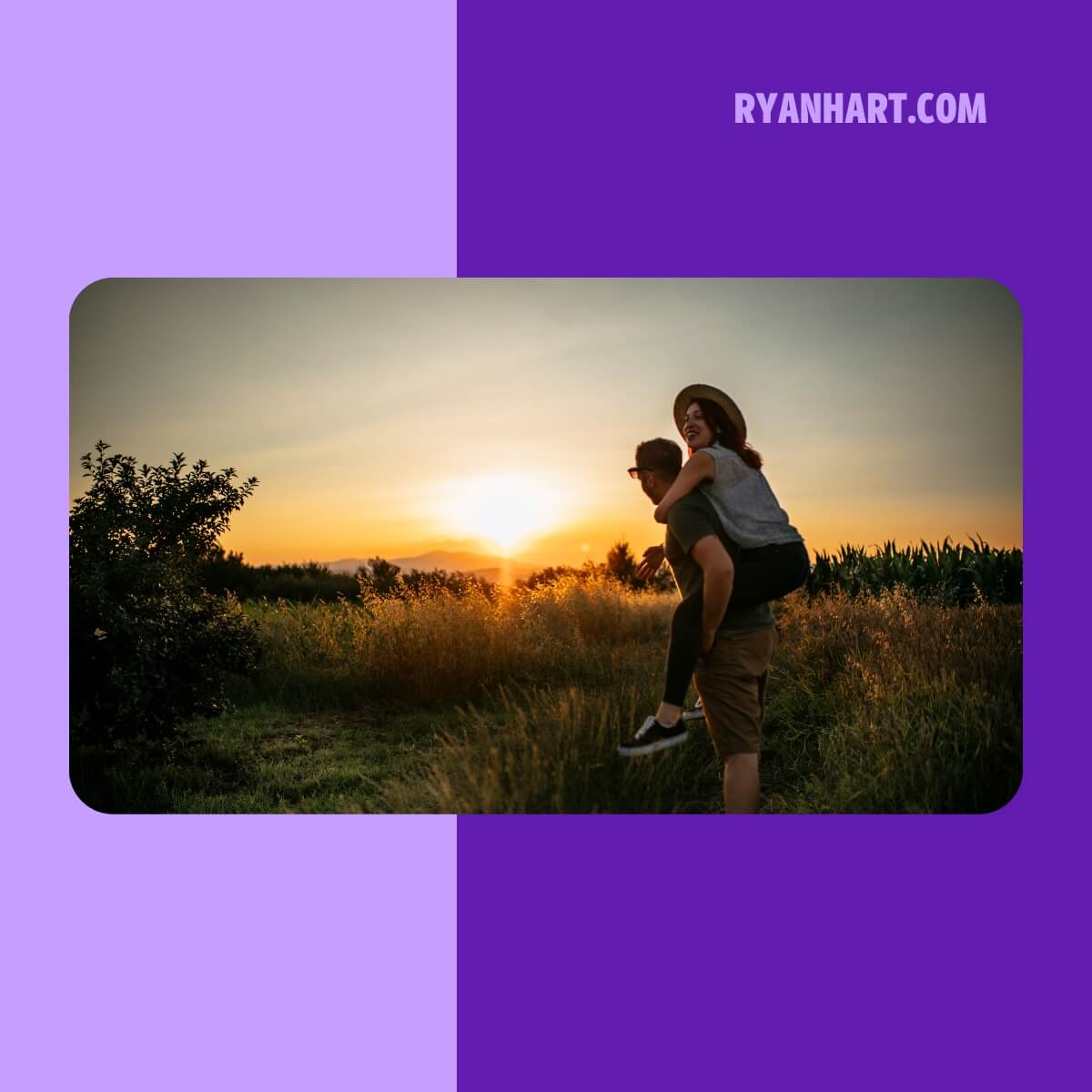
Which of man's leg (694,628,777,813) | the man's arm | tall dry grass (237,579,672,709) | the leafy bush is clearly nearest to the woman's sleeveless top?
the man's arm

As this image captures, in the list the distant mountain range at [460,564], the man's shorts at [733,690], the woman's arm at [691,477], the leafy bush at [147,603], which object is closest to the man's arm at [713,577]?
the man's shorts at [733,690]

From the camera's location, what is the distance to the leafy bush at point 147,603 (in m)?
4.17

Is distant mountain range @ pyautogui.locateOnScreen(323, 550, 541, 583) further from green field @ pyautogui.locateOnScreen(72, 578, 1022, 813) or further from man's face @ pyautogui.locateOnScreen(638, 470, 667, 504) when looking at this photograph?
man's face @ pyautogui.locateOnScreen(638, 470, 667, 504)

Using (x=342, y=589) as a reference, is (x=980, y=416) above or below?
above

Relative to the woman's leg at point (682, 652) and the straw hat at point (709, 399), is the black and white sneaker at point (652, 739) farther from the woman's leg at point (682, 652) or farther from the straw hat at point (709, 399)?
the straw hat at point (709, 399)

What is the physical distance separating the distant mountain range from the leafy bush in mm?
564

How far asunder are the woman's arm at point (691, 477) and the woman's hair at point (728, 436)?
0.15 meters

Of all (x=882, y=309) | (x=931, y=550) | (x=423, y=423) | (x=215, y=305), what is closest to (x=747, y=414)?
(x=882, y=309)

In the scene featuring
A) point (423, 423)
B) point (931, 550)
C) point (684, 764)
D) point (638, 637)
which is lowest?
point (684, 764)

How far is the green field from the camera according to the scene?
12.8ft

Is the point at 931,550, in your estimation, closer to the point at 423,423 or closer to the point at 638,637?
the point at 638,637

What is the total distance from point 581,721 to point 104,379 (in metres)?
2.55

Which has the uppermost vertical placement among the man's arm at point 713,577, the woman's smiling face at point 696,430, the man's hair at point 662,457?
the woman's smiling face at point 696,430

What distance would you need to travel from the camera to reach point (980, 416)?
4.19 m
